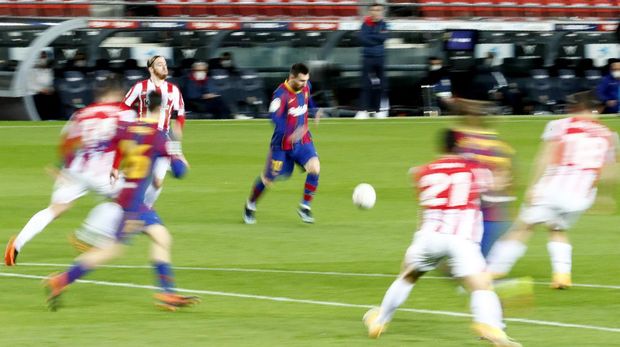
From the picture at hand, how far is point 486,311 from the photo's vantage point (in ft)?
27.2

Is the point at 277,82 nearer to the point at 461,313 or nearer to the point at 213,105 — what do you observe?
the point at 213,105

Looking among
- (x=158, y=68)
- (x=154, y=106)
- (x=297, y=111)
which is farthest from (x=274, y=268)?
(x=297, y=111)

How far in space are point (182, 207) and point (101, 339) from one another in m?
8.01

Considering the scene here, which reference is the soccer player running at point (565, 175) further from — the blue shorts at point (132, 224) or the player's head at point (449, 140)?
the blue shorts at point (132, 224)

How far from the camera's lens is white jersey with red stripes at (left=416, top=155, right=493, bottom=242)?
852 centimetres

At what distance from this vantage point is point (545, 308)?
10430 mm

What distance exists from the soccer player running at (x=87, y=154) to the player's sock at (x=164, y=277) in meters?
1.49

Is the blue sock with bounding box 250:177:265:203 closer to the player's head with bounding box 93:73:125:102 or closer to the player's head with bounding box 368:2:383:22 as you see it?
the player's head with bounding box 93:73:125:102

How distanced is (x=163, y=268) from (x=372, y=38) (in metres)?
15.6

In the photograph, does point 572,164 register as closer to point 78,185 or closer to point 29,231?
point 78,185

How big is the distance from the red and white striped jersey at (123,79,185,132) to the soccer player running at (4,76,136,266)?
2.19m

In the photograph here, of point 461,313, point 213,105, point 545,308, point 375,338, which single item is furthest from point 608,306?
point 213,105

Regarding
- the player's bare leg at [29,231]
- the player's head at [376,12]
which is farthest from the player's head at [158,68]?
the player's head at [376,12]

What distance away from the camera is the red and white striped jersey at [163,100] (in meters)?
14.4
